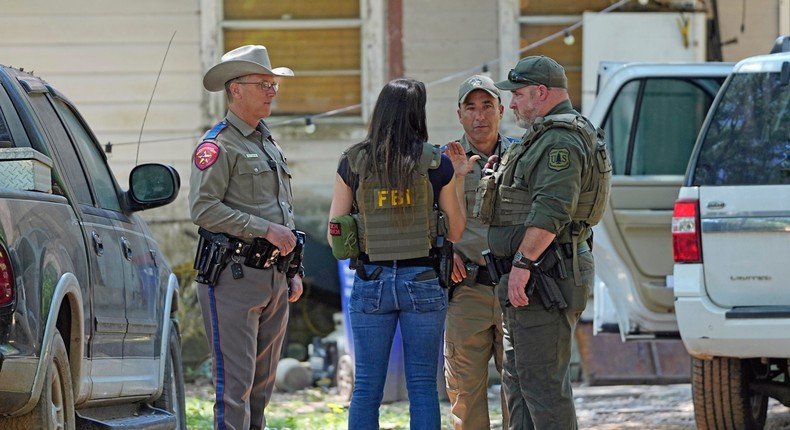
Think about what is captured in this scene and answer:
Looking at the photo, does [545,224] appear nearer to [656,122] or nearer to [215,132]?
[215,132]

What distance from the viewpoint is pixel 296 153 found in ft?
39.5

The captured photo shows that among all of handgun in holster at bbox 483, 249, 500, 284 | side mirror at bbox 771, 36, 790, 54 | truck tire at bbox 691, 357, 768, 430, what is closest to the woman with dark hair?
handgun in holster at bbox 483, 249, 500, 284

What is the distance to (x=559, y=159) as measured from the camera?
525 cm

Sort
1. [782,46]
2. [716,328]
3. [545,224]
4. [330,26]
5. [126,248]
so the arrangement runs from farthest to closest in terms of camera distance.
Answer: [330,26] → [782,46] → [716,328] → [126,248] → [545,224]

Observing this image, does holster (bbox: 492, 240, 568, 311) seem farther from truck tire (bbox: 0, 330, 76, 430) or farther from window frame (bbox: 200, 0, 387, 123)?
window frame (bbox: 200, 0, 387, 123)

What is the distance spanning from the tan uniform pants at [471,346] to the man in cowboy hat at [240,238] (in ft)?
2.81

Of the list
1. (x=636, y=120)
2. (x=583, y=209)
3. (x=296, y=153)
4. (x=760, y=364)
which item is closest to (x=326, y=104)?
(x=296, y=153)

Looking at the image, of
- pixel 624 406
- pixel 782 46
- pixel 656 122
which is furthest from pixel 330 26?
pixel 782 46

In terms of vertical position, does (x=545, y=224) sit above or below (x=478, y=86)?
below

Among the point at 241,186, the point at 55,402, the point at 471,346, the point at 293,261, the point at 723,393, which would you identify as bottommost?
the point at 723,393

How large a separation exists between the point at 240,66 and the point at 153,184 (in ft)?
2.22

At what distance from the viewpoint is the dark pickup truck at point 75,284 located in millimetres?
4105

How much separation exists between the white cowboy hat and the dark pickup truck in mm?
510

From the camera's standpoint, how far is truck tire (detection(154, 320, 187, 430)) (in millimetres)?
6387
